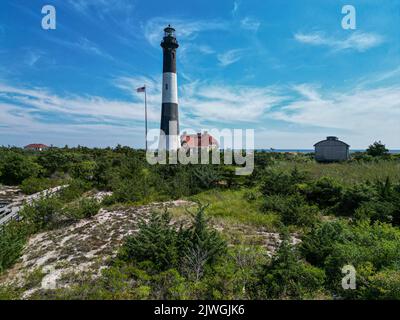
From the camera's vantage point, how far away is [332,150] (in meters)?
26.8

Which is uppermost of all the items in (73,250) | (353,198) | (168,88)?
(168,88)

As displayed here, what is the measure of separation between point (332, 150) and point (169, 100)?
64.0 feet

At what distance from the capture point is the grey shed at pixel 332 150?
26.3 metres

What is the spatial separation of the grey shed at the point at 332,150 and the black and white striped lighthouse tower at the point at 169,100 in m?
17.0

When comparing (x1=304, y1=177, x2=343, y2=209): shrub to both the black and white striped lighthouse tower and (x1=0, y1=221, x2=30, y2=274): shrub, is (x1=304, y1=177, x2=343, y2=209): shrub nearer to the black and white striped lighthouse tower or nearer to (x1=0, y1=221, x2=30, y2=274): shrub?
(x1=0, y1=221, x2=30, y2=274): shrub

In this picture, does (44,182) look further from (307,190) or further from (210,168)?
(307,190)

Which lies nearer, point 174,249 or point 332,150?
point 174,249

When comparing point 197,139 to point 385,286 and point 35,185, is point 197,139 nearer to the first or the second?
point 35,185

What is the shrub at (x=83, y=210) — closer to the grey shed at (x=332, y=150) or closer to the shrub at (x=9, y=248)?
the shrub at (x=9, y=248)

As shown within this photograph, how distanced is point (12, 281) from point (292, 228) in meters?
7.46

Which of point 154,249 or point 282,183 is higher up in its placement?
point 282,183

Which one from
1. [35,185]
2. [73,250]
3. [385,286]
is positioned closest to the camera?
[385,286]

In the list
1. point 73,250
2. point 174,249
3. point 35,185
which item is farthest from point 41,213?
point 35,185

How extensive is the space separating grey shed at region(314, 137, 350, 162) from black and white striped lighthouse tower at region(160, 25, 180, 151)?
1698cm
